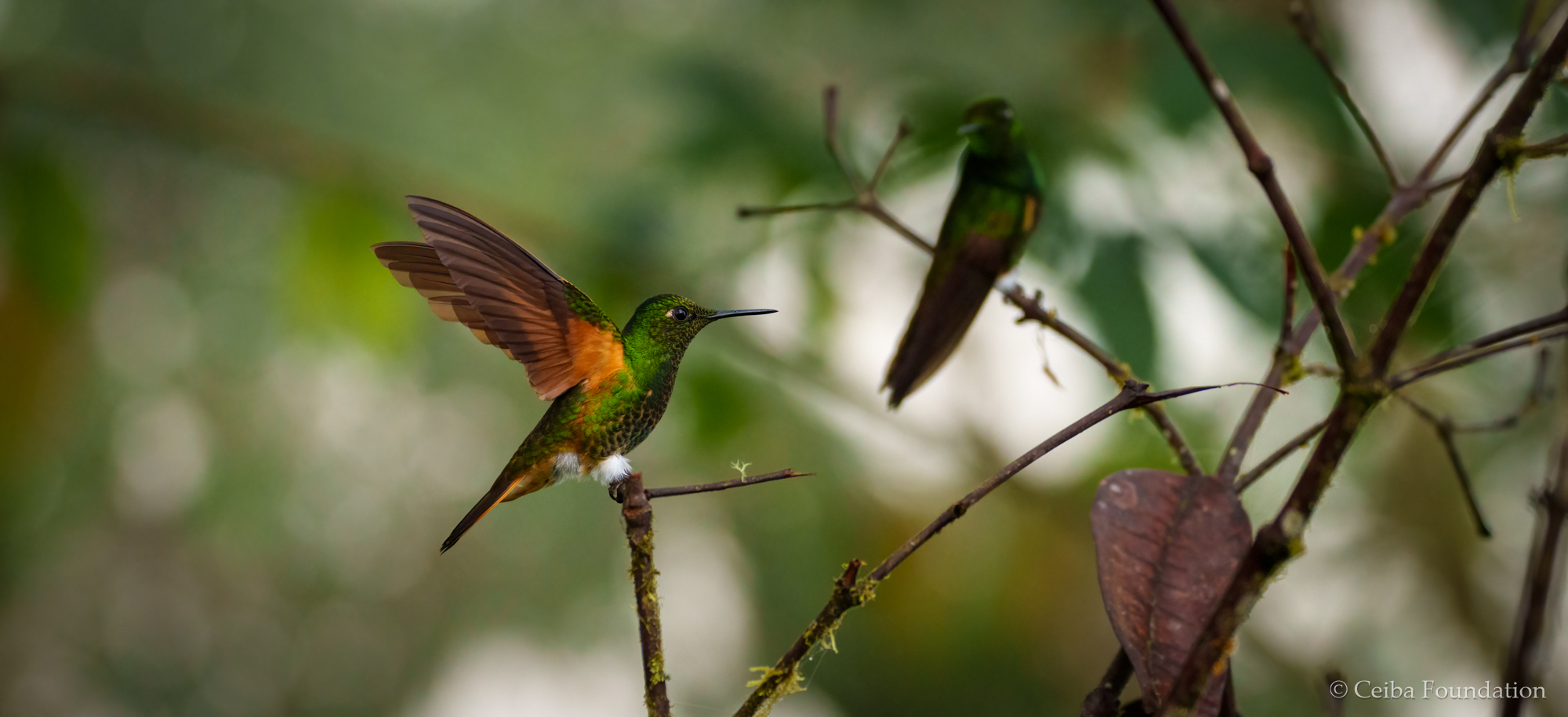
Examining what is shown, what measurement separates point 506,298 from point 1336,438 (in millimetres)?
257

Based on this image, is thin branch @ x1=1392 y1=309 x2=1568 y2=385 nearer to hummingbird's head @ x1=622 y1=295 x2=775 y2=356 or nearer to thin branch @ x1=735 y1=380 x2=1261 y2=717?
thin branch @ x1=735 y1=380 x2=1261 y2=717

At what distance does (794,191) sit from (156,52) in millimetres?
1176

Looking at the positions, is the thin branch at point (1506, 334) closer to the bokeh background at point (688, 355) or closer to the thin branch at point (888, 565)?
the thin branch at point (888, 565)

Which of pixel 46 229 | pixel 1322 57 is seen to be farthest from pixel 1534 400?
pixel 46 229

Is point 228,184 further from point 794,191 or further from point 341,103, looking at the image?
point 794,191

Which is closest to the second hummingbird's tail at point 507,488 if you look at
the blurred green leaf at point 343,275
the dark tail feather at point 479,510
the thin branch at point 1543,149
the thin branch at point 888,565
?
the dark tail feather at point 479,510

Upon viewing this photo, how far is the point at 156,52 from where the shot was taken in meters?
1.64

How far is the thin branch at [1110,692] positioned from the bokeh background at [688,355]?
0.66m

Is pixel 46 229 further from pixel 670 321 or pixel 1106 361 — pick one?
pixel 1106 361

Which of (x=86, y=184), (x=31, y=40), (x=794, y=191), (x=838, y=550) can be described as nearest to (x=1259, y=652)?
(x=838, y=550)

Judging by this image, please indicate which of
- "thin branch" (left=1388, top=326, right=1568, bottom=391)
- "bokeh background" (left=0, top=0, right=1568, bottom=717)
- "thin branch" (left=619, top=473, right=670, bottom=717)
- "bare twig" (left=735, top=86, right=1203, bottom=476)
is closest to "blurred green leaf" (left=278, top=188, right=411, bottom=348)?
"bokeh background" (left=0, top=0, right=1568, bottom=717)

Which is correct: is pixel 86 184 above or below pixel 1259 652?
above

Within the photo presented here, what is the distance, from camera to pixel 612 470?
38 centimetres

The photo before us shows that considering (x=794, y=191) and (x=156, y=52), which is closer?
(x=794, y=191)
